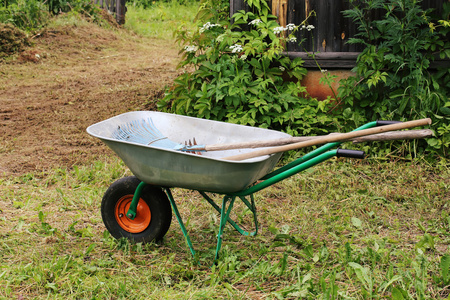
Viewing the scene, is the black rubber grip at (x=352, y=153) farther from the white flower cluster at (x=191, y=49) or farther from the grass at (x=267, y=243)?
the white flower cluster at (x=191, y=49)

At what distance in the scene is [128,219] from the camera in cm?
301

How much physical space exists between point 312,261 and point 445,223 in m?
1.07

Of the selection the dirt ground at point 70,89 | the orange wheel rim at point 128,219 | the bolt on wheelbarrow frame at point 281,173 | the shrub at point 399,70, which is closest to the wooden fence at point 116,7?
the dirt ground at point 70,89

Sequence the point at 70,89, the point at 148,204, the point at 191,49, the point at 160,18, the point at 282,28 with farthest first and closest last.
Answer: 1. the point at 160,18
2. the point at 70,89
3. the point at 191,49
4. the point at 282,28
5. the point at 148,204

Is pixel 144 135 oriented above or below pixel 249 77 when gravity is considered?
below

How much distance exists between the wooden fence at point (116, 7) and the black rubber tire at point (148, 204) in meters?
8.61

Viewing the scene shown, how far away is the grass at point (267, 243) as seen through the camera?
8.11 ft

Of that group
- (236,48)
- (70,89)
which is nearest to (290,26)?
(236,48)

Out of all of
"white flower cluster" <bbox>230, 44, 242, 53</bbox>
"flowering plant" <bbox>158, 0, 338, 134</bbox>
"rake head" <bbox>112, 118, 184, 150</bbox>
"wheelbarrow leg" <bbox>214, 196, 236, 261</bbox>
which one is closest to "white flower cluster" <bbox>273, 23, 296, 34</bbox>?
"flowering plant" <bbox>158, 0, 338, 134</bbox>

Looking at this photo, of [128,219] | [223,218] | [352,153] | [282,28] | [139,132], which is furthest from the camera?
[282,28]

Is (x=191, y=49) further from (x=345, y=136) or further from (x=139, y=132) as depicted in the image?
(x=345, y=136)

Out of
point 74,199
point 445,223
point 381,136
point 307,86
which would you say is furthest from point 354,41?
point 74,199

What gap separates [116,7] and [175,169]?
9174 mm

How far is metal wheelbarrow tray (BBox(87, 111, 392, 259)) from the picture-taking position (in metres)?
2.46
